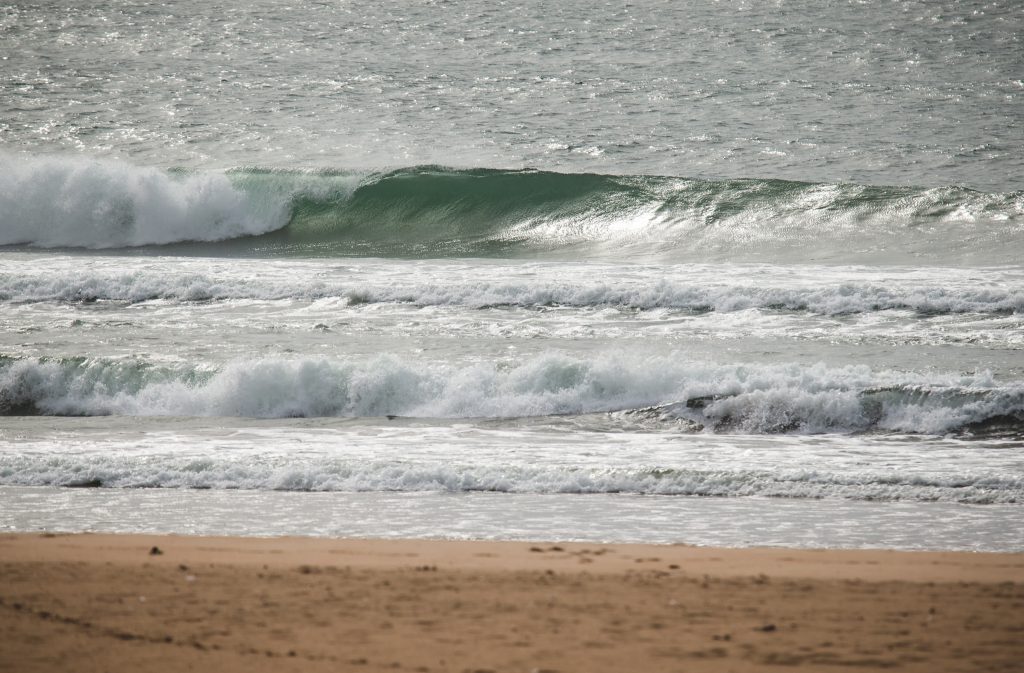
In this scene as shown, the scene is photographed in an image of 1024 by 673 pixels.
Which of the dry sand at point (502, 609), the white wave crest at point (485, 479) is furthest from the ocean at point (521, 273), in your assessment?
the dry sand at point (502, 609)

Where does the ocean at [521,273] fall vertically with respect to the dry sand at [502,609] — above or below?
above

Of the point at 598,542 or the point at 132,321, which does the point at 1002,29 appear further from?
the point at 598,542

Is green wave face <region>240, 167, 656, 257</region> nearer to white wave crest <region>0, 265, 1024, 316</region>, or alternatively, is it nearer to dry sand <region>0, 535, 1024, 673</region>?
white wave crest <region>0, 265, 1024, 316</region>

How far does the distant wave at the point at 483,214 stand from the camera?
57.3ft

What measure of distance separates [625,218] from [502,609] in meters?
15.6

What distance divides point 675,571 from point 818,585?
0.65m

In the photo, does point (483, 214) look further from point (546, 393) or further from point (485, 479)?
point (485, 479)

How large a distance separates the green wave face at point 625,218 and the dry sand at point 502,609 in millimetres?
11969

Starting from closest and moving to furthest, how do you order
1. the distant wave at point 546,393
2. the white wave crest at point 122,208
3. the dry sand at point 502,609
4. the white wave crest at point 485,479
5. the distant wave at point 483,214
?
1. the dry sand at point 502,609
2. the white wave crest at point 485,479
3. the distant wave at point 546,393
4. the distant wave at point 483,214
5. the white wave crest at point 122,208

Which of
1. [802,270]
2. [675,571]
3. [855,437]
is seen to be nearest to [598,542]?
[675,571]

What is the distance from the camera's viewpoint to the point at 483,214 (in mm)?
20547

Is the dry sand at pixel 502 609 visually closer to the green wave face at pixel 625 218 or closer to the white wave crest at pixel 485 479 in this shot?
the white wave crest at pixel 485 479

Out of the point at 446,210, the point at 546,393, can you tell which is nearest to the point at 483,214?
the point at 446,210

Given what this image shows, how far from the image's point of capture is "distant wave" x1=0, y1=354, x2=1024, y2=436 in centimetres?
881
